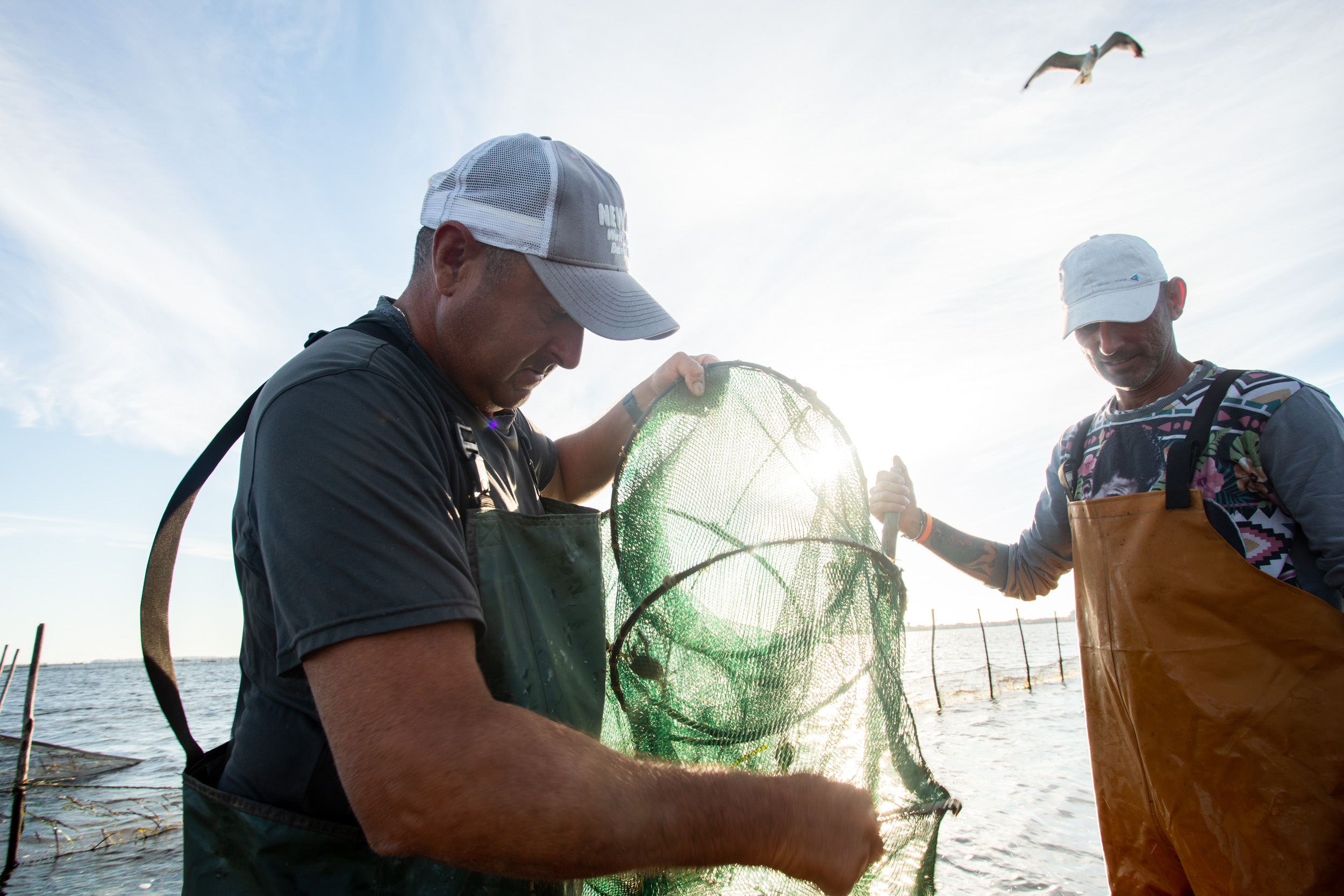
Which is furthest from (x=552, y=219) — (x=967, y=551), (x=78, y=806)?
(x=78, y=806)

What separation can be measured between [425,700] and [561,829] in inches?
11.0

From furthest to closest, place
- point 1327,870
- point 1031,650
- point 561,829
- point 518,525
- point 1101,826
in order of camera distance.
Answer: point 1031,650
point 1101,826
point 1327,870
point 518,525
point 561,829

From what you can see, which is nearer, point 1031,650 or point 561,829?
point 561,829

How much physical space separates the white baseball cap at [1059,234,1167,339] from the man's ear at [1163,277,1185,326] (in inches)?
2.6

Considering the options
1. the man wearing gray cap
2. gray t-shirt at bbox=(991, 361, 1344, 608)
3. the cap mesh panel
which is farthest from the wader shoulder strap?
gray t-shirt at bbox=(991, 361, 1344, 608)

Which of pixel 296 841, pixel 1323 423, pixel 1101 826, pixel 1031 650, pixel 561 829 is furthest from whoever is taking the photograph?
pixel 1031 650

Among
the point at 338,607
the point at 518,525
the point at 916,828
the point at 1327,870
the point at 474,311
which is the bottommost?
the point at 1327,870

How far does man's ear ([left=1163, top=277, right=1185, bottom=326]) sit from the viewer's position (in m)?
2.96

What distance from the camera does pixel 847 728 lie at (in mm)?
1757

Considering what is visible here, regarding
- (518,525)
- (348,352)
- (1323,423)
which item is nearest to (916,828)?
(518,525)

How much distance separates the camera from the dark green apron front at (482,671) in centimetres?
125

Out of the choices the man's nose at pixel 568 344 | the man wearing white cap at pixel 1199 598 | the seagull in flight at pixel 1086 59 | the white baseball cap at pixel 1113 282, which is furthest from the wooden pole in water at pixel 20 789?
the seagull in flight at pixel 1086 59

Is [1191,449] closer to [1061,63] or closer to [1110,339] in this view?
[1110,339]

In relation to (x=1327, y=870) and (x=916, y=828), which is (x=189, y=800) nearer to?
(x=916, y=828)
